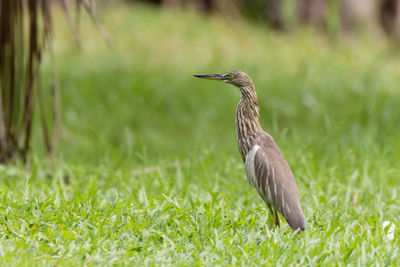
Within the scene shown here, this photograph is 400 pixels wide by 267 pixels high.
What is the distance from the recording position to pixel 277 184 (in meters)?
3.56

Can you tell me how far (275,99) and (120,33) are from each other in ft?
14.1

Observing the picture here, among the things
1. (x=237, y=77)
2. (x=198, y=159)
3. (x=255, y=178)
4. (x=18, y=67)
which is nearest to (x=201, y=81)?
(x=198, y=159)

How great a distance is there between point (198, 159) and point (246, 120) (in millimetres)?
1726

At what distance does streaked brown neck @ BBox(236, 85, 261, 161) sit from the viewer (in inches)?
150

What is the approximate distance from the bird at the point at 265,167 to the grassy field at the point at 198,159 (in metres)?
0.14

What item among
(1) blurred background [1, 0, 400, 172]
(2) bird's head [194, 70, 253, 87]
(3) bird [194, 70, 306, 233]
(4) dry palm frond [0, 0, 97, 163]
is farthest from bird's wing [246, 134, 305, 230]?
(4) dry palm frond [0, 0, 97, 163]

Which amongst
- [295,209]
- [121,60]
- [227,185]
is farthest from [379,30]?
[295,209]

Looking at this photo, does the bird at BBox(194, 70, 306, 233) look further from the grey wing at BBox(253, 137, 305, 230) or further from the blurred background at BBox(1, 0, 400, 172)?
the blurred background at BBox(1, 0, 400, 172)

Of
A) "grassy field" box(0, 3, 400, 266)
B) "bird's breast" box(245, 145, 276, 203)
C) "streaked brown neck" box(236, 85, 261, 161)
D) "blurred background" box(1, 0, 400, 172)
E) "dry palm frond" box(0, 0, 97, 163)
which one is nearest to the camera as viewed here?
"grassy field" box(0, 3, 400, 266)

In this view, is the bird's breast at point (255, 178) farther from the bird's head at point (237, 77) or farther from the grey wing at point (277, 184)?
the bird's head at point (237, 77)

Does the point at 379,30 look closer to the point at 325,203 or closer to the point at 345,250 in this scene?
the point at 325,203

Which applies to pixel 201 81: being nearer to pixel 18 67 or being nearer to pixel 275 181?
pixel 18 67

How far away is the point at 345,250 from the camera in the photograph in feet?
11.1

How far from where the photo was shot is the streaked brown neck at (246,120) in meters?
3.80
